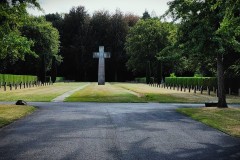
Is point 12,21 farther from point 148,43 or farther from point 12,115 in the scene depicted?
point 148,43

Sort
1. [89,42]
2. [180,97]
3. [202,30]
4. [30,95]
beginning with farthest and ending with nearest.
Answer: [89,42]
[30,95]
[180,97]
[202,30]

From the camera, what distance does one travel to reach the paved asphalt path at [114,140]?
891 cm

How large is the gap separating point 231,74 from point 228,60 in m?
9.77

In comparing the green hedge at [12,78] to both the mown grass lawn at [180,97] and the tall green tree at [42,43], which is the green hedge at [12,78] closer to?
the tall green tree at [42,43]

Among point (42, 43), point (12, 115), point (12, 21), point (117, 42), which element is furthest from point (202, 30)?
point (117, 42)

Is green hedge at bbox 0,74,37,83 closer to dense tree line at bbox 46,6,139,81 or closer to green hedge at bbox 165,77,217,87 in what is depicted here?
green hedge at bbox 165,77,217,87

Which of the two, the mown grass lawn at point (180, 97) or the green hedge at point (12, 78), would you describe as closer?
the mown grass lawn at point (180, 97)

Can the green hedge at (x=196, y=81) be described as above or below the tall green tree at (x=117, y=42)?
below

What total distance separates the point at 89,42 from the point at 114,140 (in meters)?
95.3

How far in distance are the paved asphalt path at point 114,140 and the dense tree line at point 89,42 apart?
8805 cm

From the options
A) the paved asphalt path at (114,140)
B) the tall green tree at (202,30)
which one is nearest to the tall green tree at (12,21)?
the paved asphalt path at (114,140)

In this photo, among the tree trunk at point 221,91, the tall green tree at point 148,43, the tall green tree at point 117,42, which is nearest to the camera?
the tree trunk at point 221,91

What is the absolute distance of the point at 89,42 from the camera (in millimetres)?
105000

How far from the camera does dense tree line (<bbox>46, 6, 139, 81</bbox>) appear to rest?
104 m
